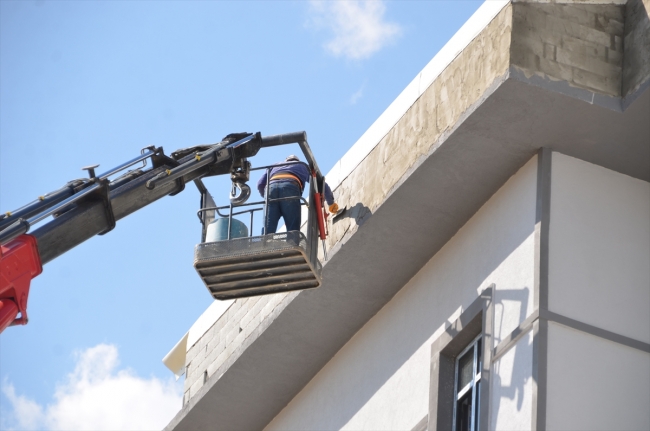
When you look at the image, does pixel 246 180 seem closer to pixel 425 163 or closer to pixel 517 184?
pixel 425 163

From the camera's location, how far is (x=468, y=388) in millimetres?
14727

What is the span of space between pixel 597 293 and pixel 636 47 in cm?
299

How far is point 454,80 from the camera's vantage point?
14.9m

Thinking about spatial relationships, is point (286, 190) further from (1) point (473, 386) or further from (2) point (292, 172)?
(1) point (473, 386)

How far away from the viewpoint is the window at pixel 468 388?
1445 centimetres

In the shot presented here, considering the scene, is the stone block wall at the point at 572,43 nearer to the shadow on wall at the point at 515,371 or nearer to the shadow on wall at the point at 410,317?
the shadow on wall at the point at 410,317

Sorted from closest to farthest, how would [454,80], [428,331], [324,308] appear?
[454,80] < [428,331] < [324,308]

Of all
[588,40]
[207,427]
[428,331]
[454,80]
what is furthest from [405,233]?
[207,427]

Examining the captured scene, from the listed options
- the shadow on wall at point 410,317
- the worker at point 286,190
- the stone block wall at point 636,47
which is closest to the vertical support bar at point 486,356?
the shadow on wall at point 410,317

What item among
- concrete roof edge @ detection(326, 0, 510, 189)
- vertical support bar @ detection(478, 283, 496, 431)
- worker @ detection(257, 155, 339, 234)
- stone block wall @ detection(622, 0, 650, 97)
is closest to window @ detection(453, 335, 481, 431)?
vertical support bar @ detection(478, 283, 496, 431)

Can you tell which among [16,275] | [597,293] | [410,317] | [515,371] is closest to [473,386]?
[515,371]

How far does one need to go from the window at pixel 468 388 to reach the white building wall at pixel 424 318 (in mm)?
578

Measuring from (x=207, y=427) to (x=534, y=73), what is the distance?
9531 millimetres

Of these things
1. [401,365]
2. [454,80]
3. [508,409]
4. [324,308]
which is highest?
[454,80]
